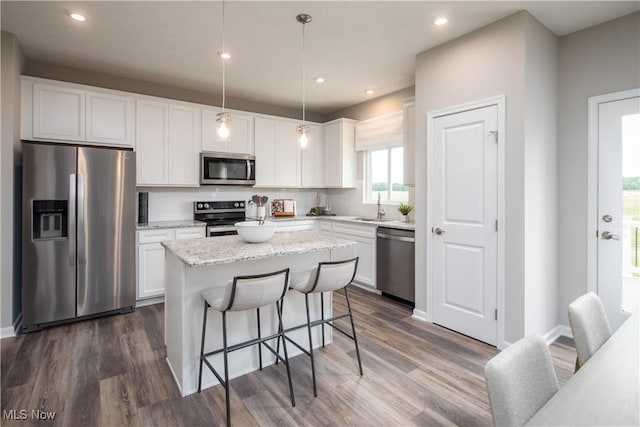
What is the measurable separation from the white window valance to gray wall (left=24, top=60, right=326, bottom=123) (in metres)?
1.31

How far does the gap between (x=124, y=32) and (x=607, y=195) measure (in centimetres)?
440

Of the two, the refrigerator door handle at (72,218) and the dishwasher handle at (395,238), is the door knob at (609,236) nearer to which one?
the dishwasher handle at (395,238)

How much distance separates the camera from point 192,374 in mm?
2148

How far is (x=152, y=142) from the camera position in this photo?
3.95 metres

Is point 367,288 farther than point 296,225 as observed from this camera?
No

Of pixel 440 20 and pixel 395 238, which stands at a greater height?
pixel 440 20

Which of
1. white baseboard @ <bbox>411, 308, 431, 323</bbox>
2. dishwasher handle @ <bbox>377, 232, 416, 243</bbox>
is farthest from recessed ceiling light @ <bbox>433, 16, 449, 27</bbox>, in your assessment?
white baseboard @ <bbox>411, 308, 431, 323</bbox>

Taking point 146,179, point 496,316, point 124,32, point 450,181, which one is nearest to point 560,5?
point 450,181

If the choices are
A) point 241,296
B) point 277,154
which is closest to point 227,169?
point 277,154

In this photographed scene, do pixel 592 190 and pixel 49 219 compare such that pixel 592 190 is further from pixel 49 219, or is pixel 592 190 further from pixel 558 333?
pixel 49 219

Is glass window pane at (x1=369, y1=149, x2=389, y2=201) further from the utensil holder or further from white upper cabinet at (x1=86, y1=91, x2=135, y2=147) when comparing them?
white upper cabinet at (x1=86, y1=91, x2=135, y2=147)

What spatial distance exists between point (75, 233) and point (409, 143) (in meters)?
3.63

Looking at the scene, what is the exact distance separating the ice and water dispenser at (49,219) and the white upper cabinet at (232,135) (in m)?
1.73

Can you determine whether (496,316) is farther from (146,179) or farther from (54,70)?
(54,70)
